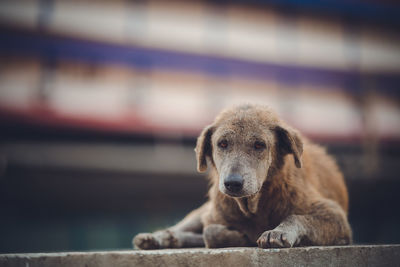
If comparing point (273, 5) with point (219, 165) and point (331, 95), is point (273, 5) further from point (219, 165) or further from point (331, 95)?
point (219, 165)

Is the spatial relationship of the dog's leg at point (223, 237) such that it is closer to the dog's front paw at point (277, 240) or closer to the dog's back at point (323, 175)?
the dog's front paw at point (277, 240)

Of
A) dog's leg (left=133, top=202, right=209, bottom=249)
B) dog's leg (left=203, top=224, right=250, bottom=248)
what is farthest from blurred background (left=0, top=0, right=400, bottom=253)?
dog's leg (left=203, top=224, right=250, bottom=248)

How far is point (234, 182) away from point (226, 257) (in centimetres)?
56

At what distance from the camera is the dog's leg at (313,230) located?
107 inches

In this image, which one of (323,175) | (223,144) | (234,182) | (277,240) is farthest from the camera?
(323,175)

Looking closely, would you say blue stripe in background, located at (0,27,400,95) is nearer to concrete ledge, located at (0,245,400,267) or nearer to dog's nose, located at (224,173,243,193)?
dog's nose, located at (224,173,243,193)

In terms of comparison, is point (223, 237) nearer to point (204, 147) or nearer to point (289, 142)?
point (204, 147)

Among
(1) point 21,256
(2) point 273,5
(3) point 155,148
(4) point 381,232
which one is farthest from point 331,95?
(1) point 21,256

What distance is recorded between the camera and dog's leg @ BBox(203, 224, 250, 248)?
10.3 feet

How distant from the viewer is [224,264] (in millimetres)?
2533

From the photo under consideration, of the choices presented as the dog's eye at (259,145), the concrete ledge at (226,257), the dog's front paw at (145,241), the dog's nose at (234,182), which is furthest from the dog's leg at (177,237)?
the dog's eye at (259,145)

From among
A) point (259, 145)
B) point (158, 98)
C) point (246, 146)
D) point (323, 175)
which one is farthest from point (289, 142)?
point (158, 98)

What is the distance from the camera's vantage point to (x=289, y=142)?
3.31 meters

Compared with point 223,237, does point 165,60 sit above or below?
above
